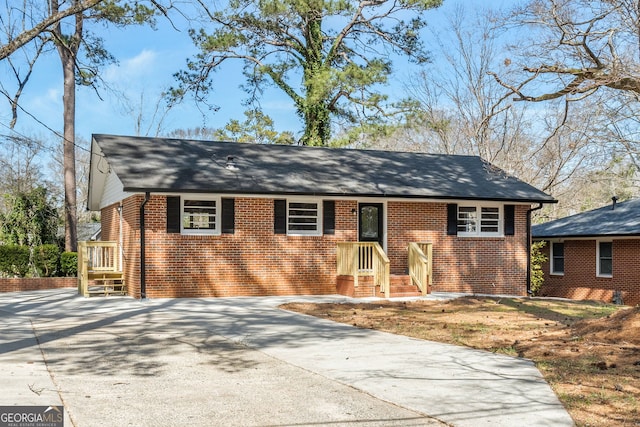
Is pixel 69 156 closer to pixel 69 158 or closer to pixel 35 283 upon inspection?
pixel 69 158

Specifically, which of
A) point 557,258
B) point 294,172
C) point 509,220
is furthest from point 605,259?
point 294,172

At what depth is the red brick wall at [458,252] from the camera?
63.9ft

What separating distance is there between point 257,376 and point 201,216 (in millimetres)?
10487

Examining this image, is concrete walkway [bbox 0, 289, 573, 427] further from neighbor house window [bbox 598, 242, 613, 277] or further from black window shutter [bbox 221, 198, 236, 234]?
neighbor house window [bbox 598, 242, 613, 277]

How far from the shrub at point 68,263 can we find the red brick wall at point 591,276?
60.8 feet

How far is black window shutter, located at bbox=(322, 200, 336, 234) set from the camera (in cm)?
1861

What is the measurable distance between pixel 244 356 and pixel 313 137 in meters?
22.6

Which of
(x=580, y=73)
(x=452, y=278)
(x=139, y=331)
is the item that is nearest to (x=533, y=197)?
(x=452, y=278)

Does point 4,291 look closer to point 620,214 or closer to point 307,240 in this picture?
point 307,240

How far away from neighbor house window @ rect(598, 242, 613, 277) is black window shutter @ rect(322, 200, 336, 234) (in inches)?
496

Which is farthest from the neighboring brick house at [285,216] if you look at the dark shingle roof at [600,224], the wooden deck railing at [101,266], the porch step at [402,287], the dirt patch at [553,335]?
the dark shingle roof at [600,224]

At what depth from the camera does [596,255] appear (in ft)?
84.8

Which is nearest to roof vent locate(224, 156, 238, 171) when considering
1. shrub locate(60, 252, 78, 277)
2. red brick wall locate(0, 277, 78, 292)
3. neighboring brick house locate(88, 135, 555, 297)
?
neighboring brick house locate(88, 135, 555, 297)

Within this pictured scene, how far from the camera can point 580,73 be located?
10.6 meters
